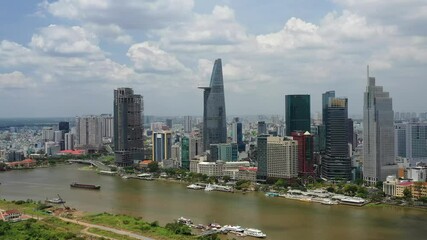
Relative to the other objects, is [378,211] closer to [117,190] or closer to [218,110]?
[117,190]

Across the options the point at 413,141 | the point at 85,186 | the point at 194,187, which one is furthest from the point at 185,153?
the point at 413,141

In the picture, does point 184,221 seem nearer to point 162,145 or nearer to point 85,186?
point 85,186

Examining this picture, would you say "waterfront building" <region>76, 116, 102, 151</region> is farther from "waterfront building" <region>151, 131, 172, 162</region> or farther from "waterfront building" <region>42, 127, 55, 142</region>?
"waterfront building" <region>151, 131, 172, 162</region>

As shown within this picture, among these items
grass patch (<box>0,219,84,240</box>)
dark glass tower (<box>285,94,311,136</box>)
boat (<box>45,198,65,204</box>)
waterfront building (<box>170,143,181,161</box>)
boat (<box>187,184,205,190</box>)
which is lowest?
boat (<box>187,184,205,190</box>)

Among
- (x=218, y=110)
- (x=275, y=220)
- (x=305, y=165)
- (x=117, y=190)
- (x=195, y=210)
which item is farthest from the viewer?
(x=218, y=110)

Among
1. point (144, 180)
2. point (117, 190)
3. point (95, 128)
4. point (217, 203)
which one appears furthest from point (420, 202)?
point (95, 128)

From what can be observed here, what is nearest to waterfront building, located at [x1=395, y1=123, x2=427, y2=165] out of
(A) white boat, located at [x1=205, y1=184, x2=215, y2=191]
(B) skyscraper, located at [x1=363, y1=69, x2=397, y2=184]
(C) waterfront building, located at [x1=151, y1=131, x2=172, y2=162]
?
(B) skyscraper, located at [x1=363, y1=69, x2=397, y2=184]
